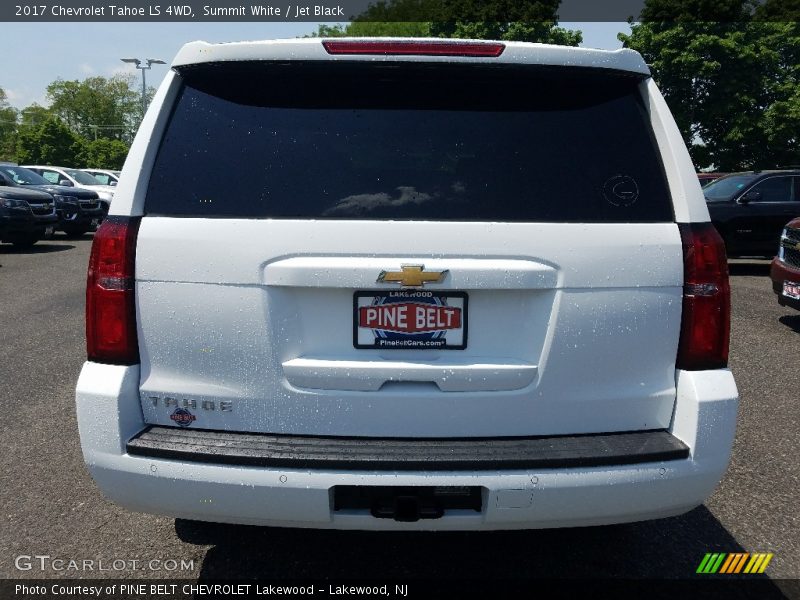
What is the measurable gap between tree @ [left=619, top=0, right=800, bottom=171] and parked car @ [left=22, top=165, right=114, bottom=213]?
99.0ft

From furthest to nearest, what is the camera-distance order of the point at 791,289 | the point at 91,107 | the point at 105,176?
the point at 91,107 → the point at 105,176 → the point at 791,289

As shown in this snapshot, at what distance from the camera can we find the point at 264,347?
2336 millimetres

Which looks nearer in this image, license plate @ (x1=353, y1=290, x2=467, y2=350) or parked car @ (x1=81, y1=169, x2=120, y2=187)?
license plate @ (x1=353, y1=290, x2=467, y2=350)

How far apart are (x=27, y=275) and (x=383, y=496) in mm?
11883

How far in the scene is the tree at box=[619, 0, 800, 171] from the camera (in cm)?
3788

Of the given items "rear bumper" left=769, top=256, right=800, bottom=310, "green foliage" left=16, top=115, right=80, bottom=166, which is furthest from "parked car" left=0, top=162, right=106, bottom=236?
"green foliage" left=16, top=115, right=80, bottom=166

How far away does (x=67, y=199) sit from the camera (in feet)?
60.1

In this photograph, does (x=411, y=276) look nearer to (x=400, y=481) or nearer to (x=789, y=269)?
(x=400, y=481)

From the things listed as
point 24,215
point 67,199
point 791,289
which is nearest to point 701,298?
point 791,289

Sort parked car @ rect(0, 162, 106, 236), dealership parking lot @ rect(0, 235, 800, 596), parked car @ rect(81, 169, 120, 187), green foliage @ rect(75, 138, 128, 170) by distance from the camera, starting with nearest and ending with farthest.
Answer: dealership parking lot @ rect(0, 235, 800, 596), parked car @ rect(0, 162, 106, 236), parked car @ rect(81, 169, 120, 187), green foliage @ rect(75, 138, 128, 170)

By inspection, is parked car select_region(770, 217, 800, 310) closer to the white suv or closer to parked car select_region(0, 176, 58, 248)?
the white suv

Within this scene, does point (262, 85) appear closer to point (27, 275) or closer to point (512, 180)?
point (512, 180)

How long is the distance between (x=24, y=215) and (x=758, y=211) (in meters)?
14.6

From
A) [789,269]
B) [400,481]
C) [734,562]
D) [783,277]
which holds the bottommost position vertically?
[734,562]
